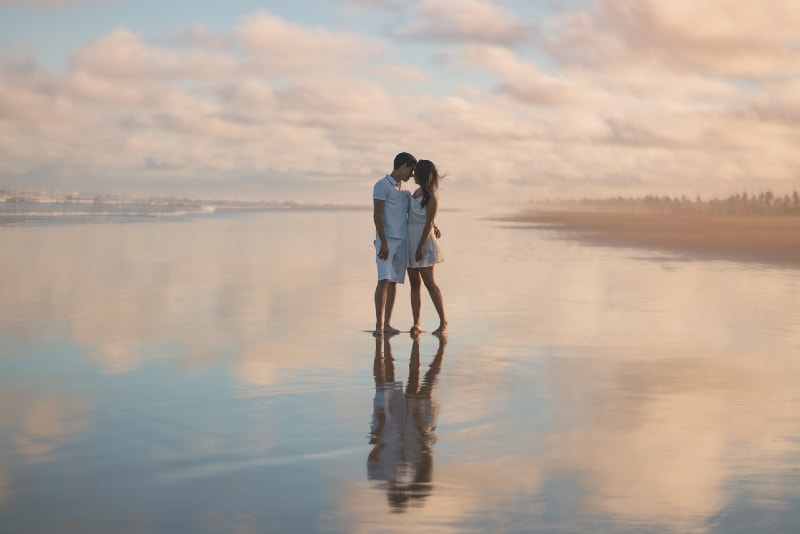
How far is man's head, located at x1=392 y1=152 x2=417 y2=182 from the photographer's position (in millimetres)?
11031

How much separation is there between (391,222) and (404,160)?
682 millimetres

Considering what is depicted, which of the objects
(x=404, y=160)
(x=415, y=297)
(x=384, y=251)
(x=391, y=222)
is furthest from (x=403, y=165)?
(x=415, y=297)

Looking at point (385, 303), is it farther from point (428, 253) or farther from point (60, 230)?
point (60, 230)

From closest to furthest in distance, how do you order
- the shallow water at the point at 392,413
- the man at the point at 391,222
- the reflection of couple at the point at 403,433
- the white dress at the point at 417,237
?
1. the shallow water at the point at 392,413
2. the reflection of couple at the point at 403,433
3. the man at the point at 391,222
4. the white dress at the point at 417,237

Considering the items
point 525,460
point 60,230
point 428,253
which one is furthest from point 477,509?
point 60,230

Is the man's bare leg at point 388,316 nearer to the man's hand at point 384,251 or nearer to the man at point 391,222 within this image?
the man at point 391,222

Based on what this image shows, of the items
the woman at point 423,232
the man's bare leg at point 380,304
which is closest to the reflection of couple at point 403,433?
the man's bare leg at point 380,304

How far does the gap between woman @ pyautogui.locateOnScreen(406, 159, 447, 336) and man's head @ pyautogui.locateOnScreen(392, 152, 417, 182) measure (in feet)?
0.25

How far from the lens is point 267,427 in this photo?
6.18 m

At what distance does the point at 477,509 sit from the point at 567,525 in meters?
0.42

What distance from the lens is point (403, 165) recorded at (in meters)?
11.1

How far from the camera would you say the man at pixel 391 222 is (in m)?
11.1

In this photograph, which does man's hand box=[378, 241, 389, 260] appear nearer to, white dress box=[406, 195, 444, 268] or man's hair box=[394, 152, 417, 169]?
white dress box=[406, 195, 444, 268]

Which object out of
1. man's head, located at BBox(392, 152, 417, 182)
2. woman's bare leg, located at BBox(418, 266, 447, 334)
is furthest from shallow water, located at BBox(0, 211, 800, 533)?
man's head, located at BBox(392, 152, 417, 182)
